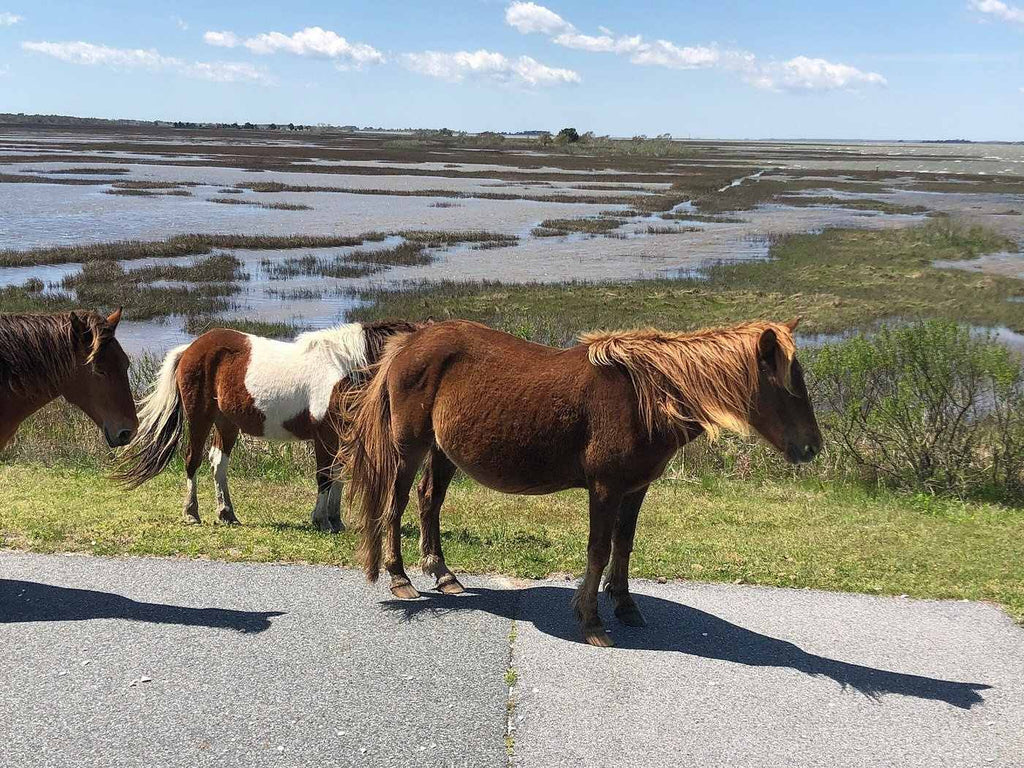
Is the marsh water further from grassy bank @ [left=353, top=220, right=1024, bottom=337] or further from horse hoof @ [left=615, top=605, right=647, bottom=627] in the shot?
horse hoof @ [left=615, top=605, right=647, bottom=627]

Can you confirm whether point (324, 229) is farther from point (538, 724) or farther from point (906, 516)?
point (538, 724)

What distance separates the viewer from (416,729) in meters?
4.23

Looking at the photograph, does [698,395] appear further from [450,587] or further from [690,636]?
[450,587]

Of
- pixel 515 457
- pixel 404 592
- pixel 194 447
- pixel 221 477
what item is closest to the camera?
pixel 515 457

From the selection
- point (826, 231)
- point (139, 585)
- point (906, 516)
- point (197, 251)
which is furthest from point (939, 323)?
point (826, 231)

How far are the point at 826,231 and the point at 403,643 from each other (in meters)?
41.2

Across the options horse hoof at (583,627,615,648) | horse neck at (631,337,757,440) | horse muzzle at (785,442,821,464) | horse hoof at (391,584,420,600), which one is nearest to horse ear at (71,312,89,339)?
horse hoof at (391,584,420,600)

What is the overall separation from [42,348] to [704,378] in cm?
427

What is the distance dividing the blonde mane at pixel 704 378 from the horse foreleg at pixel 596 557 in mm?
487

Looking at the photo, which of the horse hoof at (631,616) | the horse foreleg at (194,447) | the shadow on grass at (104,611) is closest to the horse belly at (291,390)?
the horse foreleg at (194,447)

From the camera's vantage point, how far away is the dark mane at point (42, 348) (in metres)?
5.94

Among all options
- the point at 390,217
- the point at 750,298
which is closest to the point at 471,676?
the point at 750,298

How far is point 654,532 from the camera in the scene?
7.82m

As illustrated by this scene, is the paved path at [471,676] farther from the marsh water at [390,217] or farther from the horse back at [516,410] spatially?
the marsh water at [390,217]
